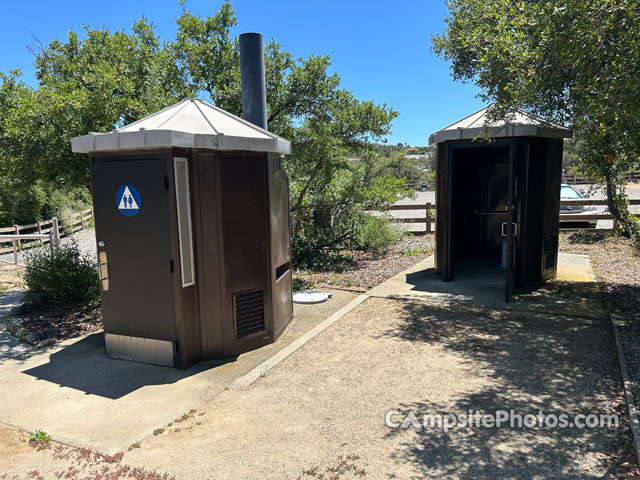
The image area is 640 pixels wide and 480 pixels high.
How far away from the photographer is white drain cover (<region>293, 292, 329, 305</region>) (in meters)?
7.58

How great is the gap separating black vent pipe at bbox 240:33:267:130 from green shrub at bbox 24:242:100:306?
3717 mm

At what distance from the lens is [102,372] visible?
499 centimetres

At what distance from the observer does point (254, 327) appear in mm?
5594

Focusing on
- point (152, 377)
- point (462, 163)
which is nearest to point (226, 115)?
point (152, 377)

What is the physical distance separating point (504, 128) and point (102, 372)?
6396 mm

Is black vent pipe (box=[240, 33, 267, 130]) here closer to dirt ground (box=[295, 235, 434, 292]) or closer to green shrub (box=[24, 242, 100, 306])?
dirt ground (box=[295, 235, 434, 292])

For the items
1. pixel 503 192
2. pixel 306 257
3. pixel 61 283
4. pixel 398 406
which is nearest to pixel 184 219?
pixel 398 406

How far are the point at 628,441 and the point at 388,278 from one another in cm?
586

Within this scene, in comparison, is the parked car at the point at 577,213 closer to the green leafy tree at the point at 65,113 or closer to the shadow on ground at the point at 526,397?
the shadow on ground at the point at 526,397

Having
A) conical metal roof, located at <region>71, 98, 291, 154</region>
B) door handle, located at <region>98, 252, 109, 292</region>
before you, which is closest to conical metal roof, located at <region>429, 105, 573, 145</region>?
conical metal roof, located at <region>71, 98, 291, 154</region>

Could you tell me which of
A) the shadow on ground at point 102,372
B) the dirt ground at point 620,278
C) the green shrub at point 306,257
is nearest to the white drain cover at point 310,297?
the green shrub at point 306,257

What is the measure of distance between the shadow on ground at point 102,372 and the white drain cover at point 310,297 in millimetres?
2400

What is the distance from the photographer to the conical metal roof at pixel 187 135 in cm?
462

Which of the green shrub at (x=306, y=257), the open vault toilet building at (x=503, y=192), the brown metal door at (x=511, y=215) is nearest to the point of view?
the brown metal door at (x=511, y=215)
